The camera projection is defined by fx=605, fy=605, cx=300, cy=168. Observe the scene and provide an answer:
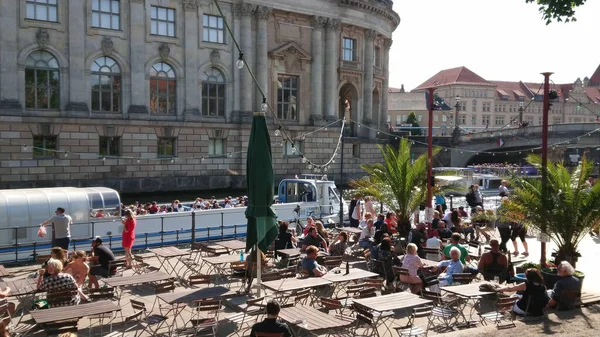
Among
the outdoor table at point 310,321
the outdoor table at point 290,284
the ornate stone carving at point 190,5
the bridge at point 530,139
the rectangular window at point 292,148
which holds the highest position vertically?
the ornate stone carving at point 190,5

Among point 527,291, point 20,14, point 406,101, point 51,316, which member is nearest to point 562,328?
point 527,291

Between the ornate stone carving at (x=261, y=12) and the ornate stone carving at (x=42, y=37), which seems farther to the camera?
the ornate stone carving at (x=261, y=12)

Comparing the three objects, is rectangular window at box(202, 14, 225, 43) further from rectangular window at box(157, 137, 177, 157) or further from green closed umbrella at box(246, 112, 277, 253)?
green closed umbrella at box(246, 112, 277, 253)

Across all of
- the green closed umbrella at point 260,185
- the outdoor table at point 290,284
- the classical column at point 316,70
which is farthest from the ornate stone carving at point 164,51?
the outdoor table at point 290,284

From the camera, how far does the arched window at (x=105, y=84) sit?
42.6 metres

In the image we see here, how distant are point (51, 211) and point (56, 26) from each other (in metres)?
25.1

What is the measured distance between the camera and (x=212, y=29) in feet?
156

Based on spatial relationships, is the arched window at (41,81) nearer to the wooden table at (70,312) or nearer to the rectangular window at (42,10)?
the rectangular window at (42,10)

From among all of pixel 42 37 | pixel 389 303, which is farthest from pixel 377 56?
pixel 389 303

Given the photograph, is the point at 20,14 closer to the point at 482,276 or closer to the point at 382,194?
the point at 382,194

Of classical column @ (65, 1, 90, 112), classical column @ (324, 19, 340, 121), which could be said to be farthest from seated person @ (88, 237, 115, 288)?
classical column @ (324, 19, 340, 121)

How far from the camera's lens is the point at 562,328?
34.9 feet

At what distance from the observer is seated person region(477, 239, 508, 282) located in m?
14.2

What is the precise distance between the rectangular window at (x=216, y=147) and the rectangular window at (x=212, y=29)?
7.82m
